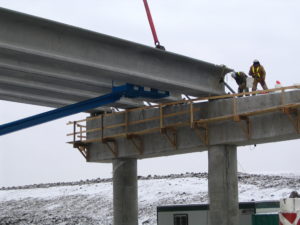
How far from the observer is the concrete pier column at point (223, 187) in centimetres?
2166

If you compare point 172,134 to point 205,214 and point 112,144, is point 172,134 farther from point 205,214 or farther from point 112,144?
point 112,144

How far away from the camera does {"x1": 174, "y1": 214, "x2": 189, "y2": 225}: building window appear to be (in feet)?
78.8

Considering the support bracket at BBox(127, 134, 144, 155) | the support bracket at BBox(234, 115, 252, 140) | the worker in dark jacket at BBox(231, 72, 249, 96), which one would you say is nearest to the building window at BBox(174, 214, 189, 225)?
the support bracket at BBox(127, 134, 144, 155)

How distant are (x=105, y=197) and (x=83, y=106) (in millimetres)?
24152

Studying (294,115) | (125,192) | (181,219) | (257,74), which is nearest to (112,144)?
(125,192)

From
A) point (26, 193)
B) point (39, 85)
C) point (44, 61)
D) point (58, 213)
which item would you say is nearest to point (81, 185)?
→ point (26, 193)

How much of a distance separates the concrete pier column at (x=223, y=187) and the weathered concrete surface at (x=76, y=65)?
9.22 feet

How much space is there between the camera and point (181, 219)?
24188mm

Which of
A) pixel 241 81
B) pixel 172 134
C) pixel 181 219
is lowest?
pixel 181 219

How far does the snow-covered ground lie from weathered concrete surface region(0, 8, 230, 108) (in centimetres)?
1515

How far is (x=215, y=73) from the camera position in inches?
941

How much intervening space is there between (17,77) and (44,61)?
11.2 feet

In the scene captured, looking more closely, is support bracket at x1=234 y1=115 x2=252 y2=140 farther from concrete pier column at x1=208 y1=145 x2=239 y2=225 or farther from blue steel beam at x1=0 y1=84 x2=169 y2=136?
blue steel beam at x1=0 y1=84 x2=169 y2=136

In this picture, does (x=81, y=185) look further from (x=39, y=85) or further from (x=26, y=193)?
(x=39, y=85)
